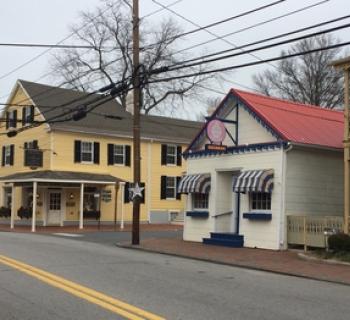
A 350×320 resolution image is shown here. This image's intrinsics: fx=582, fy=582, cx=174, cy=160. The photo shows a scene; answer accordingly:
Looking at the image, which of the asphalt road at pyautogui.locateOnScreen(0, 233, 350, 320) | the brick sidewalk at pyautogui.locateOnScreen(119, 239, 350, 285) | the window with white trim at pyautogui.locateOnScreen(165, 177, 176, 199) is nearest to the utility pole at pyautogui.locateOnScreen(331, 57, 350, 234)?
the brick sidewalk at pyautogui.locateOnScreen(119, 239, 350, 285)

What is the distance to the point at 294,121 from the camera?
71.7 ft

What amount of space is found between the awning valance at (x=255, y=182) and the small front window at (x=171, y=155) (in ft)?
68.4

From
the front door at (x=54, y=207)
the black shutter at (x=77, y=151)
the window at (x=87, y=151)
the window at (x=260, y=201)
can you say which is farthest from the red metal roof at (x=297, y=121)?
the front door at (x=54, y=207)

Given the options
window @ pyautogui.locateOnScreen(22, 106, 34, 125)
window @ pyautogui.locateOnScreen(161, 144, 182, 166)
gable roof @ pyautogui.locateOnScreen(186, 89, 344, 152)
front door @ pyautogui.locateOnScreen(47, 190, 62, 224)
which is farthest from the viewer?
window @ pyautogui.locateOnScreen(161, 144, 182, 166)

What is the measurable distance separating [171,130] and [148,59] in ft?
39.9

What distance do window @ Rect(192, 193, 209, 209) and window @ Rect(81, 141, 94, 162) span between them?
14697 millimetres

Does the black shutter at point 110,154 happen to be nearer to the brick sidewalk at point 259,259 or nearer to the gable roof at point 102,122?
the gable roof at point 102,122

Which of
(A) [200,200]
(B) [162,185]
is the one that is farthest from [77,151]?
(A) [200,200]

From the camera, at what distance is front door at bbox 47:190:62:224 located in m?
36.6

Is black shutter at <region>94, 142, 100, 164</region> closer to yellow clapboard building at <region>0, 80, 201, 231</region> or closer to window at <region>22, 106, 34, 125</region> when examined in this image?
yellow clapboard building at <region>0, 80, 201, 231</region>

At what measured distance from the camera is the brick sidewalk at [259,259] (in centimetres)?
1426

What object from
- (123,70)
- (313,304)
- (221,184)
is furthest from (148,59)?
(313,304)

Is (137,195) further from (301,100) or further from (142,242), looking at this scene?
(301,100)

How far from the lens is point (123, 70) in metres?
53.5
